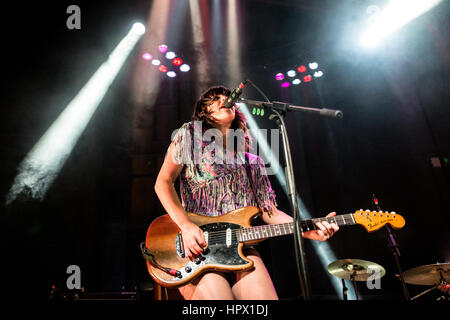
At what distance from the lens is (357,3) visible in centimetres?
589

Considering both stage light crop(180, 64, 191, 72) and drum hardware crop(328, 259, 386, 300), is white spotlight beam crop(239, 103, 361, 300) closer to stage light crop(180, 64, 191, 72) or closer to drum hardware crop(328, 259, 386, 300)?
drum hardware crop(328, 259, 386, 300)

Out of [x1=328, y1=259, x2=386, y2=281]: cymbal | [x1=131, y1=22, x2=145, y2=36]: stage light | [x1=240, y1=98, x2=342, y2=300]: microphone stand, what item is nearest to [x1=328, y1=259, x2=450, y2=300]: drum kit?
[x1=328, y1=259, x2=386, y2=281]: cymbal

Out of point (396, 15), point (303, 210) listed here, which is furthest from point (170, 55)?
point (396, 15)

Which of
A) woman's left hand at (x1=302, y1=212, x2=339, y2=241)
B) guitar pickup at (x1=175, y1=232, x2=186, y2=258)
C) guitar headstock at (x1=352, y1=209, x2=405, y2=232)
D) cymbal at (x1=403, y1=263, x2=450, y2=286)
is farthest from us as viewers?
cymbal at (x1=403, y1=263, x2=450, y2=286)

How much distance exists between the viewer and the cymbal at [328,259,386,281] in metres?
4.27

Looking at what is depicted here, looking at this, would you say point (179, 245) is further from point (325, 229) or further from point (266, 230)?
point (325, 229)

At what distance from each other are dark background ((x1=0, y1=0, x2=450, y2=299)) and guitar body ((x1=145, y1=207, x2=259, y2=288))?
3.63 meters

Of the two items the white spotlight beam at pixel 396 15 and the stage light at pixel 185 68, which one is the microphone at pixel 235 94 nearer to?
the stage light at pixel 185 68

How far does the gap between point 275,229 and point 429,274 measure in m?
3.33

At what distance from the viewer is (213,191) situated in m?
2.43

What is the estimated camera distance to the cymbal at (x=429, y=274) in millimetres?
4017

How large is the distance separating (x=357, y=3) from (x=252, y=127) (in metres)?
3.26

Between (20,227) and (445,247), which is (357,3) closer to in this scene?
(445,247)

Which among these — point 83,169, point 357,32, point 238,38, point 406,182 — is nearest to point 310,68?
point 357,32
